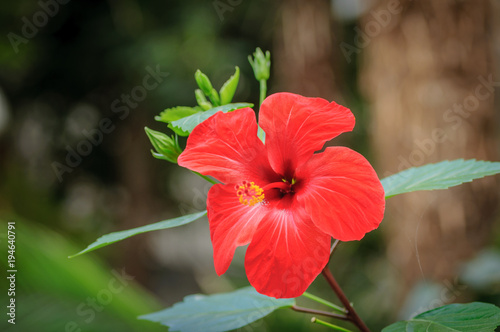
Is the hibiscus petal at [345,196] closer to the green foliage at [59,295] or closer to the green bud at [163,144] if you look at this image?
the green bud at [163,144]

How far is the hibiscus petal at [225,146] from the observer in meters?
0.43

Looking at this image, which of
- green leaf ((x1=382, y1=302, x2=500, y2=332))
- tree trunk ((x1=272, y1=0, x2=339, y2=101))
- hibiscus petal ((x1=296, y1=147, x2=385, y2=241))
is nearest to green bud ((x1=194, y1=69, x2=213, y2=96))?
hibiscus petal ((x1=296, y1=147, x2=385, y2=241))

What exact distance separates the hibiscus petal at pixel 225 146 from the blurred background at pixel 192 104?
0.85 meters

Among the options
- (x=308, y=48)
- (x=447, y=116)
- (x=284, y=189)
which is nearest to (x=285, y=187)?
(x=284, y=189)

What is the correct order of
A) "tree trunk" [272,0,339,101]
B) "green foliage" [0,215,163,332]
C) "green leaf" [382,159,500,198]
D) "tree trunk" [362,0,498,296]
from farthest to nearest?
"tree trunk" [272,0,339,101], "tree trunk" [362,0,498,296], "green foliage" [0,215,163,332], "green leaf" [382,159,500,198]

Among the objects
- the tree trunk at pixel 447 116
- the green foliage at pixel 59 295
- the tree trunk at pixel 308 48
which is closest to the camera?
the green foliage at pixel 59 295

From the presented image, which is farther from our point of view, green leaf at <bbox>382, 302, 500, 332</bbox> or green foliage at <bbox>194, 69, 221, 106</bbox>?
green foliage at <bbox>194, 69, 221, 106</bbox>

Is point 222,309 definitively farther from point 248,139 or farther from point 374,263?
point 374,263

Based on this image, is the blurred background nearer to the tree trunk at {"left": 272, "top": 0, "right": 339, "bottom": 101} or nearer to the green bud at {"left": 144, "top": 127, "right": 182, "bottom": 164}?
the tree trunk at {"left": 272, "top": 0, "right": 339, "bottom": 101}

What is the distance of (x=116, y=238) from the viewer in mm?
479

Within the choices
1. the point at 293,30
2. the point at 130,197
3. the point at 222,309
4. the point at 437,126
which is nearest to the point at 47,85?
the point at 130,197

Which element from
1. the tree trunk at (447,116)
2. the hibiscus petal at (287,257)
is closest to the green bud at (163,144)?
the hibiscus petal at (287,257)

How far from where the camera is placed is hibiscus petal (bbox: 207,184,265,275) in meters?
0.40

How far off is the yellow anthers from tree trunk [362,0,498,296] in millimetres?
1461
